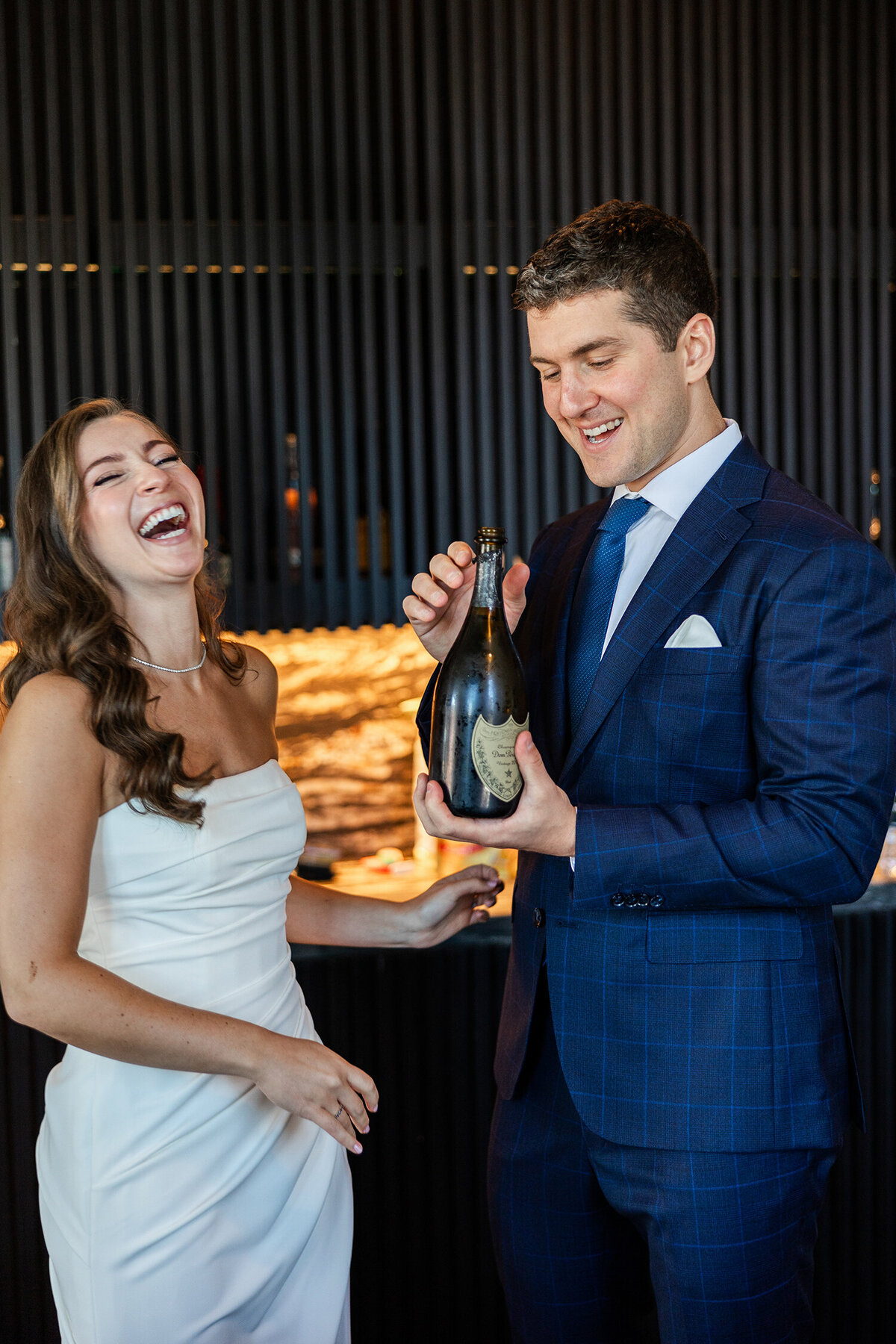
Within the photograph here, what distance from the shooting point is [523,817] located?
127cm

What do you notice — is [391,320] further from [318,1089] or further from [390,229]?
[318,1089]

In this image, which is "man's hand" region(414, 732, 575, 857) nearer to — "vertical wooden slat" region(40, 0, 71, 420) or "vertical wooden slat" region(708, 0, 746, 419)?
"vertical wooden slat" region(40, 0, 71, 420)

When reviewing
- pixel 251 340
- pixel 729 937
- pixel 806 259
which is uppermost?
pixel 806 259

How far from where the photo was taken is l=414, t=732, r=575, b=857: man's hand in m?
1.26

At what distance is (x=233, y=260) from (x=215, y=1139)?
2.10m

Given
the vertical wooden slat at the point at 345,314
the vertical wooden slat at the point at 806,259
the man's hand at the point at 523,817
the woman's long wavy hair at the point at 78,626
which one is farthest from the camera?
the vertical wooden slat at the point at 806,259

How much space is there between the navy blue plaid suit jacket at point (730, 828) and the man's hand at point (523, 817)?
0.16 ft

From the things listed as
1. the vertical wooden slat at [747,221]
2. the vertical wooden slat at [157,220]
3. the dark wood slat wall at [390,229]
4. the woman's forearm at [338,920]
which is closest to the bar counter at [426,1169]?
the woman's forearm at [338,920]

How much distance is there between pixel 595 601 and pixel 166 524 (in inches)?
23.6

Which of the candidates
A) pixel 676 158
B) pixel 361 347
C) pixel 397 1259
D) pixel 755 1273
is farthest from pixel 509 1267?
pixel 676 158

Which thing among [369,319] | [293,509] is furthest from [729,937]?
[369,319]

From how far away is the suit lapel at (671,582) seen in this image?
143 cm

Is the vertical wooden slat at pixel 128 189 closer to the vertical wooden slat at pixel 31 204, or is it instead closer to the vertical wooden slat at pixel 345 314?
the vertical wooden slat at pixel 31 204

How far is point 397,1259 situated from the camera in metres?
2.51
